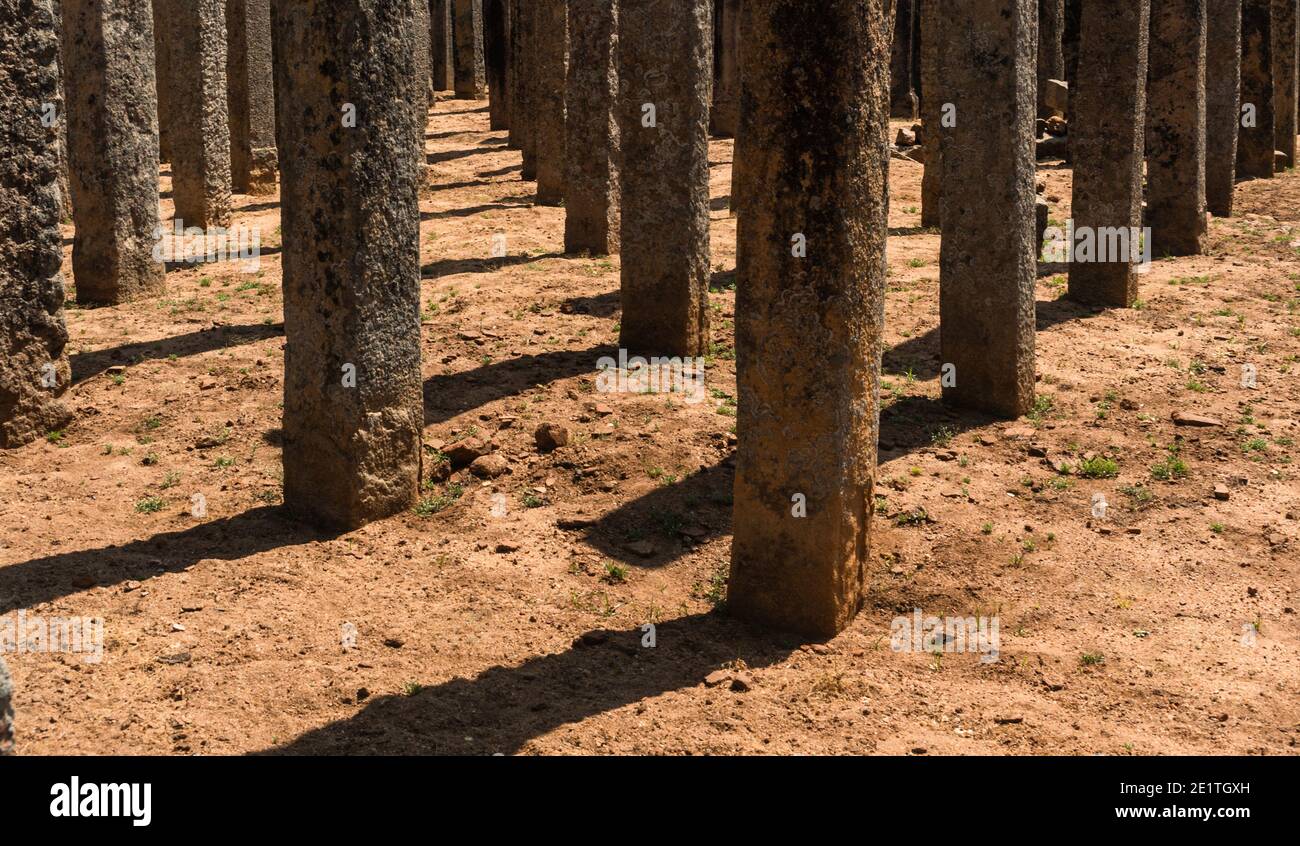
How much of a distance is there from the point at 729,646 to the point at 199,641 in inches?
98.5

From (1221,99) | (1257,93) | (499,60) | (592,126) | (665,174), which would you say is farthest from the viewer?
(499,60)

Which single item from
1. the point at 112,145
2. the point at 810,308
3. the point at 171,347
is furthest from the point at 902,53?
the point at 810,308

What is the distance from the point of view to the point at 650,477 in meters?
8.17

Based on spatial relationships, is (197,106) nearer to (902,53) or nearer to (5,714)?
(5,714)

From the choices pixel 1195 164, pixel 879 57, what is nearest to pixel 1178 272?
pixel 1195 164

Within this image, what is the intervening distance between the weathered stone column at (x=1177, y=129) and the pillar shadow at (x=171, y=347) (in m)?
8.57

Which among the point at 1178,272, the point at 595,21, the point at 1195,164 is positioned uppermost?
the point at 595,21

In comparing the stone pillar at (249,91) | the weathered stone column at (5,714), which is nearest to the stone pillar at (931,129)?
the stone pillar at (249,91)

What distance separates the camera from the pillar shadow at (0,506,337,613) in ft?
21.7

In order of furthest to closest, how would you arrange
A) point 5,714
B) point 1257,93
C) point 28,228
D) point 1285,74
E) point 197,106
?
1. point 1285,74
2. point 1257,93
3. point 197,106
4. point 28,228
5. point 5,714

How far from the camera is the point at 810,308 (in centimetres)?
609

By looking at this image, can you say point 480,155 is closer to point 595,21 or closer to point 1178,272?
point 595,21

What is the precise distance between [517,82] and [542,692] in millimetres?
15888

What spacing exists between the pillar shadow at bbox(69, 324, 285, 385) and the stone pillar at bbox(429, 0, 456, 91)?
24261 millimetres
